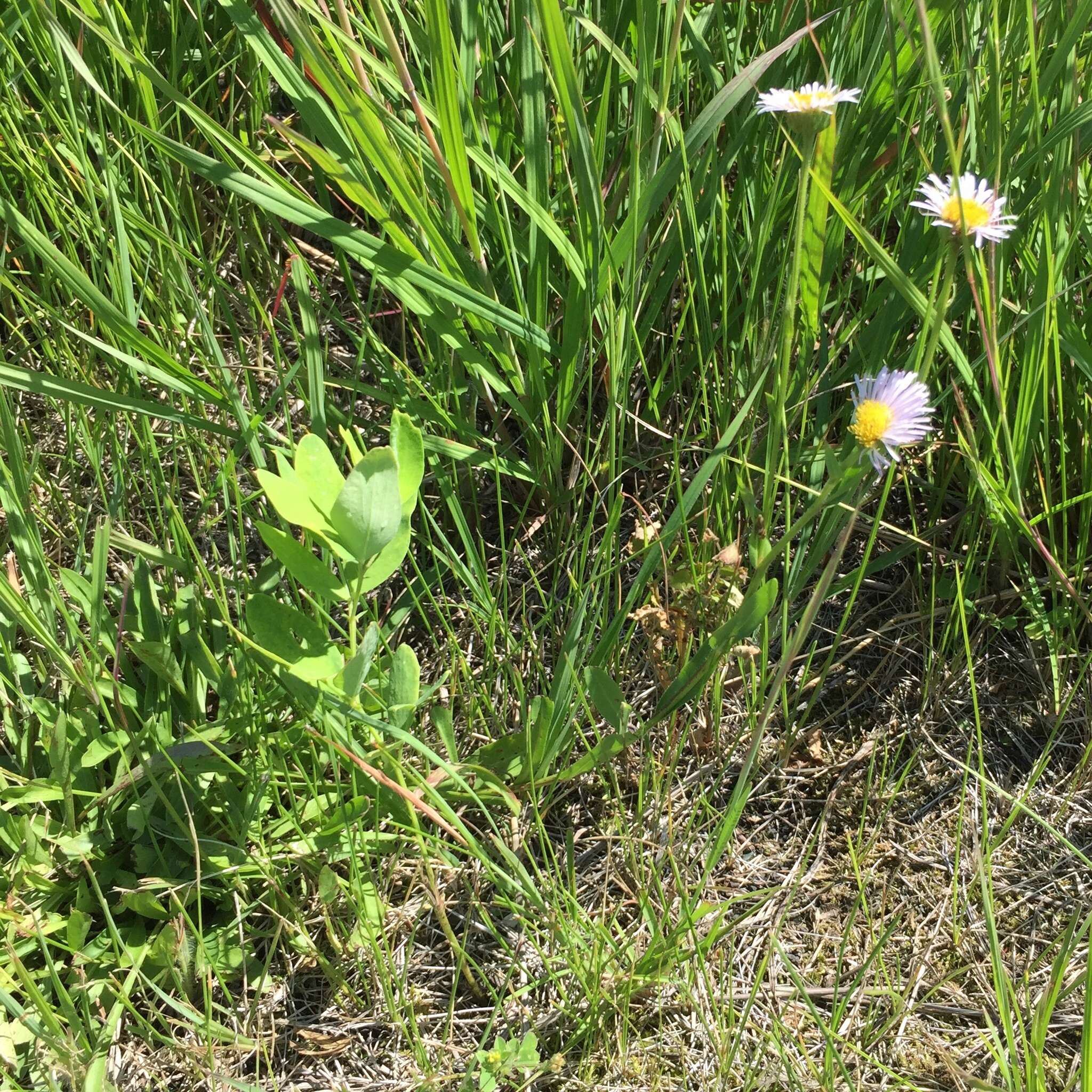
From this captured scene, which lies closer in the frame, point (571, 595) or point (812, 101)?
point (812, 101)

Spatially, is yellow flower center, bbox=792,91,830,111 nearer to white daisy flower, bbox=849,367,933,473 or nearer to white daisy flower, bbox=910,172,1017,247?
white daisy flower, bbox=910,172,1017,247

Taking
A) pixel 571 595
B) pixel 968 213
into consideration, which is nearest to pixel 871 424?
pixel 968 213

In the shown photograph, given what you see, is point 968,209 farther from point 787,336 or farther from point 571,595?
point 571,595

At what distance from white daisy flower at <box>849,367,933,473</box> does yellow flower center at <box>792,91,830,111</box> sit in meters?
0.20

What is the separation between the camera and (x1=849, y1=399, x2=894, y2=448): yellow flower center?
2.27 ft

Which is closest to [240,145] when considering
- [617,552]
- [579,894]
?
[617,552]

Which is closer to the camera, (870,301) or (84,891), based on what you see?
(84,891)

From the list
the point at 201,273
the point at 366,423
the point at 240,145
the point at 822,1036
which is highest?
the point at 240,145

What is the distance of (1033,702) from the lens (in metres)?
1.10

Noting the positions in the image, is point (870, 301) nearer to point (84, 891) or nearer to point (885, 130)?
point (885, 130)

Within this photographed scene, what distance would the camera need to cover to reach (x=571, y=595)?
103 centimetres

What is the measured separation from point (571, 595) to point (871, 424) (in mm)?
414

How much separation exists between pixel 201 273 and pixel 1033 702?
112 centimetres

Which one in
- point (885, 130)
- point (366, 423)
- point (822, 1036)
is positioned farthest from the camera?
point (366, 423)
